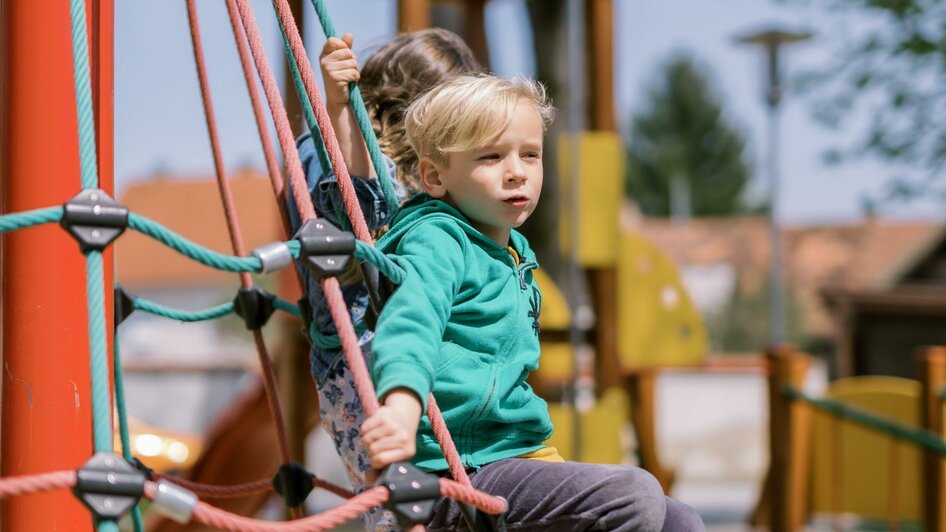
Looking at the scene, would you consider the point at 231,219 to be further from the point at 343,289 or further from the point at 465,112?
the point at 465,112

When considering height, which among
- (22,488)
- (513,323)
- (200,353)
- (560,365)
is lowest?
(200,353)

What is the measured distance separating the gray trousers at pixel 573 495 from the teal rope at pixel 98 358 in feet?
1.60

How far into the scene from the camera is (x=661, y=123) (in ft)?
149

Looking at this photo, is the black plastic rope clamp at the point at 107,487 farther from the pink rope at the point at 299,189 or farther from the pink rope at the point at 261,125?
the pink rope at the point at 261,125

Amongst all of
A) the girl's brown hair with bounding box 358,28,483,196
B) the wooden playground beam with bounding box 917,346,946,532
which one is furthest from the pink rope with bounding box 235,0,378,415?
the wooden playground beam with bounding box 917,346,946,532

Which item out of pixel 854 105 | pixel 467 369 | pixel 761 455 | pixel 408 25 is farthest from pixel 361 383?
pixel 761 455

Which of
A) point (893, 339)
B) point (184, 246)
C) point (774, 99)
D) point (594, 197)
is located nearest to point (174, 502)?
point (184, 246)

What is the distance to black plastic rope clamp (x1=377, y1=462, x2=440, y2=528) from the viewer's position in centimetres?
147

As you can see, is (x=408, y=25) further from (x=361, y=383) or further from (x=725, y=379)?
(x=725, y=379)

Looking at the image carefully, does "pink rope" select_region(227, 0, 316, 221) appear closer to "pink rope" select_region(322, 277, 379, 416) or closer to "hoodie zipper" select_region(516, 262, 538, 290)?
"pink rope" select_region(322, 277, 379, 416)

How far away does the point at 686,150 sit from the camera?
44.4 m

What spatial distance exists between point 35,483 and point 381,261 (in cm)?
48

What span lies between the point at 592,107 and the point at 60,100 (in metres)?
4.21

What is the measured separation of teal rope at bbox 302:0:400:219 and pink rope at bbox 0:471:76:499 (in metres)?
0.66
